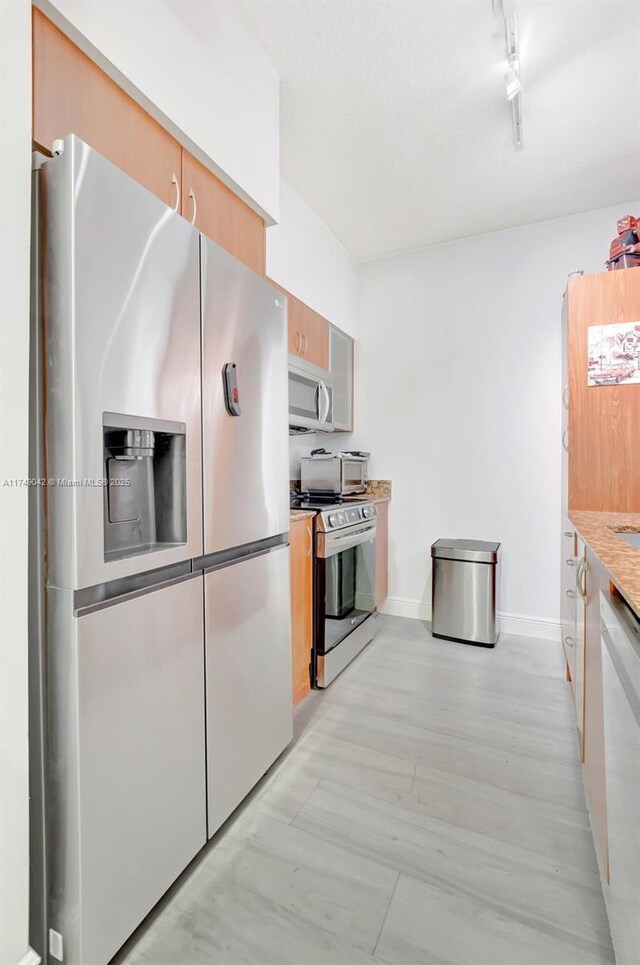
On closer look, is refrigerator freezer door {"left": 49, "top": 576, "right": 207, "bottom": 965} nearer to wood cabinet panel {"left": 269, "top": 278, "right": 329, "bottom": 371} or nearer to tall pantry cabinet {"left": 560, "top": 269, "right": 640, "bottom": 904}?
tall pantry cabinet {"left": 560, "top": 269, "right": 640, "bottom": 904}

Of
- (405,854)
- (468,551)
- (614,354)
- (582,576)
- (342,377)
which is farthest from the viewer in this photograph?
(342,377)

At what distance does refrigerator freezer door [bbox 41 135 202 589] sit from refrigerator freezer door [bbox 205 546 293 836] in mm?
354

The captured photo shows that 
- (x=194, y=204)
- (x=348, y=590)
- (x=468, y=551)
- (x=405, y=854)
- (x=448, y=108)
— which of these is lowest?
(x=405, y=854)

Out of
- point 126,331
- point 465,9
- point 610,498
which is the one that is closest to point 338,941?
point 126,331

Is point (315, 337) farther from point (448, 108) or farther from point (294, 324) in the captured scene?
point (448, 108)

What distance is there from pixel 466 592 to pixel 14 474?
273 centimetres

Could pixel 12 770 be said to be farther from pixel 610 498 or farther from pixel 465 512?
pixel 465 512

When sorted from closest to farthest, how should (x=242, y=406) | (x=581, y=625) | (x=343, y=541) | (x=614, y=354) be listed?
(x=242, y=406) → (x=581, y=625) → (x=614, y=354) → (x=343, y=541)

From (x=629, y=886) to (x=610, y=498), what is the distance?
186 cm

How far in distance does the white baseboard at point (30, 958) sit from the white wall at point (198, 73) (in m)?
1.79

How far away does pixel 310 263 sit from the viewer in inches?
116

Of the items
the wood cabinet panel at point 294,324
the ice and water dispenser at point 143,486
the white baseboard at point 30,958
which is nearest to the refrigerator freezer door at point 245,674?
the ice and water dispenser at point 143,486

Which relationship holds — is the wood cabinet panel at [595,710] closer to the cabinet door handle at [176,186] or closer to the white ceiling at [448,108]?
the cabinet door handle at [176,186]

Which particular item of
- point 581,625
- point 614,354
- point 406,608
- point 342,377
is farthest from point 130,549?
point 406,608
